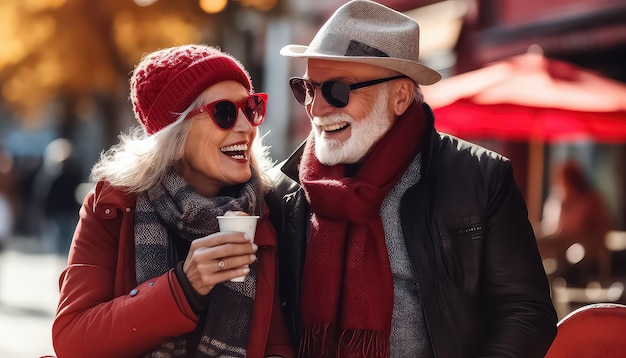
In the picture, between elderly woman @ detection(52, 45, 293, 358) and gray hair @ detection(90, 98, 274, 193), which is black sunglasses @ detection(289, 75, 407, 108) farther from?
gray hair @ detection(90, 98, 274, 193)

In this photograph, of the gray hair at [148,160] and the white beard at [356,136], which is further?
the white beard at [356,136]

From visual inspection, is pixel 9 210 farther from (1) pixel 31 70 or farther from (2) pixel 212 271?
(2) pixel 212 271

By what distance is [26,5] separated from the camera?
14.2 meters

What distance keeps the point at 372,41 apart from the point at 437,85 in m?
5.04

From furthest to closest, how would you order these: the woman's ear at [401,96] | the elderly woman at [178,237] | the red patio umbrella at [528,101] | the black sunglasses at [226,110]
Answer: the red patio umbrella at [528,101] → the woman's ear at [401,96] → the black sunglasses at [226,110] → the elderly woman at [178,237]

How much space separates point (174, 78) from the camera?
11.1 ft

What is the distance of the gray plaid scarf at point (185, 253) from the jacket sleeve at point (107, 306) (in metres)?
0.09

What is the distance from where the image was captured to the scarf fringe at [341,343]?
3.29 m

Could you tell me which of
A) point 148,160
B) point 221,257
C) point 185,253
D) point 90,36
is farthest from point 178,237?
point 90,36

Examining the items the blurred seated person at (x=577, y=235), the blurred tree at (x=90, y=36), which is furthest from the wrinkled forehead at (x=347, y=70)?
the blurred tree at (x=90, y=36)

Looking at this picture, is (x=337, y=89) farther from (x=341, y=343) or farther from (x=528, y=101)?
(x=528, y=101)

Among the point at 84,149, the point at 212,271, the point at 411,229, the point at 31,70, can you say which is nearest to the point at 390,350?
the point at 411,229

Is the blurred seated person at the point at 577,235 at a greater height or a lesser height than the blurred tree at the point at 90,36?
lesser

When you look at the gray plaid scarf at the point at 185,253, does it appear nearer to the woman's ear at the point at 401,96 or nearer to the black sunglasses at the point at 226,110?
the black sunglasses at the point at 226,110
